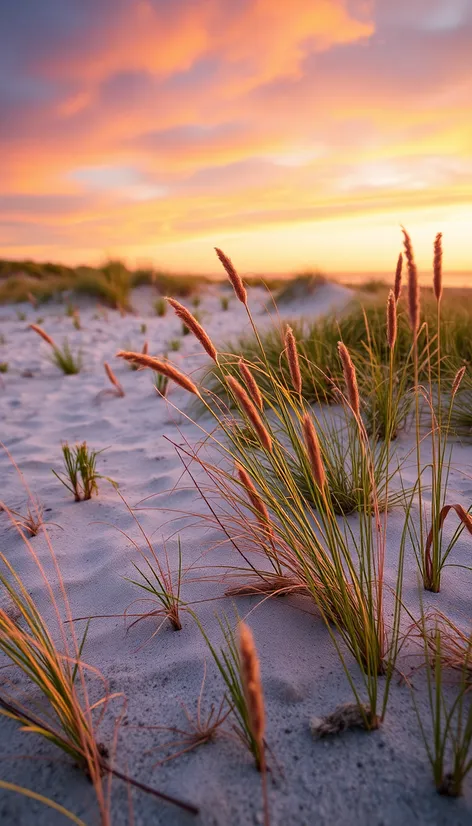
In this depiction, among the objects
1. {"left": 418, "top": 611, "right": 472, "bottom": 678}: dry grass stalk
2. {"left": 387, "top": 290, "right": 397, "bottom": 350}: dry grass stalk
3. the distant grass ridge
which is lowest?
{"left": 418, "top": 611, "right": 472, "bottom": 678}: dry grass stalk

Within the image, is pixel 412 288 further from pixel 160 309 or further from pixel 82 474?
pixel 160 309

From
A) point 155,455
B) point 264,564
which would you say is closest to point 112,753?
point 264,564

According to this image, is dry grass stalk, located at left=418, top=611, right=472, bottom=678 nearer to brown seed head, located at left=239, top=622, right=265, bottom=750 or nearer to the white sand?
the white sand

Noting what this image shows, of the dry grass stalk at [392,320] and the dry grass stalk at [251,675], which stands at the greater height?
the dry grass stalk at [392,320]

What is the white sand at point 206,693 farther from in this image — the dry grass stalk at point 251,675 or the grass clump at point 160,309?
the grass clump at point 160,309

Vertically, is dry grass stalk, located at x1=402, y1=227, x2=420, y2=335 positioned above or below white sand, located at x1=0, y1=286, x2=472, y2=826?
above

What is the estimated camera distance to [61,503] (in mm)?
2305

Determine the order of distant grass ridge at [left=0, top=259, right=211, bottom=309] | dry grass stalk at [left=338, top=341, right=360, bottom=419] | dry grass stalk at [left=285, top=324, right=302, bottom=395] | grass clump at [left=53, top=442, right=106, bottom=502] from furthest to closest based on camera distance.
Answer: distant grass ridge at [left=0, top=259, right=211, bottom=309]
grass clump at [left=53, top=442, right=106, bottom=502]
dry grass stalk at [left=285, top=324, right=302, bottom=395]
dry grass stalk at [left=338, top=341, right=360, bottom=419]

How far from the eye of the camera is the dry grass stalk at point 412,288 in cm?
97

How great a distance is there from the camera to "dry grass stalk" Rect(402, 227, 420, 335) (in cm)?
97

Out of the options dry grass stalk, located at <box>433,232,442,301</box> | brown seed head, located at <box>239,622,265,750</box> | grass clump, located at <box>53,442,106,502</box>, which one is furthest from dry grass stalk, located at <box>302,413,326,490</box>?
grass clump, located at <box>53,442,106,502</box>

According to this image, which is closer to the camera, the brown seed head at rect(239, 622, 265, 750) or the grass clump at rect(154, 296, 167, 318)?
the brown seed head at rect(239, 622, 265, 750)

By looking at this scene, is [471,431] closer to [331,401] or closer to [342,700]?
[331,401]

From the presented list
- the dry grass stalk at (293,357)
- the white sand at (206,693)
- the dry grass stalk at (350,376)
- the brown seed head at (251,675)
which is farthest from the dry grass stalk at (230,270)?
the white sand at (206,693)
